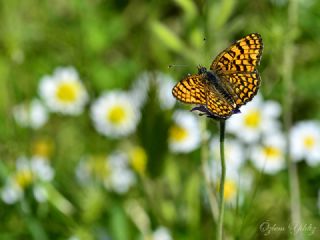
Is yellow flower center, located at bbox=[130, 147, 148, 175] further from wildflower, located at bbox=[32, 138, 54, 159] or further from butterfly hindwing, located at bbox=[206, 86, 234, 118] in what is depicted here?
butterfly hindwing, located at bbox=[206, 86, 234, 118]

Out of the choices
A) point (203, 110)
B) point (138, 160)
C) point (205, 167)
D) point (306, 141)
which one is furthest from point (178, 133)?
point (203, 110)

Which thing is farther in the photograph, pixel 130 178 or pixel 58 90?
pixel 58 90

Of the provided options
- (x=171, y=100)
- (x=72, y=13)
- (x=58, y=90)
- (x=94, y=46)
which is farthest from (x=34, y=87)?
(x=171, y=100)

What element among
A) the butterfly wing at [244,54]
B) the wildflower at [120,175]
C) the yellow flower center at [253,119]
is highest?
the butterfly wing at [244,54]

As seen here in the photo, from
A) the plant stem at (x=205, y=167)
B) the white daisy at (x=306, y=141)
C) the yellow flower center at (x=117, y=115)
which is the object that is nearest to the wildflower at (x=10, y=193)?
the plant stem at (x=205, y=167)

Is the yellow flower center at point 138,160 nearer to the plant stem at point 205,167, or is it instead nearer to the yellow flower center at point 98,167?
the yellow flower center at point 98,167

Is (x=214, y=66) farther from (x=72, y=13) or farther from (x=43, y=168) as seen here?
(x=72, y=13)
